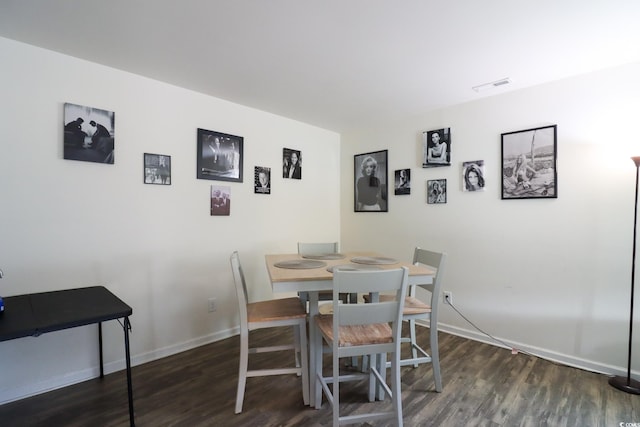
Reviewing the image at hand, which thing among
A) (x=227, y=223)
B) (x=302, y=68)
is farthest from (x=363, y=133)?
(x=227, y=223)

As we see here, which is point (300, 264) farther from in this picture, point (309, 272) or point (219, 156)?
point (219, 156)

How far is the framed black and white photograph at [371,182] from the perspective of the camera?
11.9 ft

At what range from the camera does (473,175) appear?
292 cm

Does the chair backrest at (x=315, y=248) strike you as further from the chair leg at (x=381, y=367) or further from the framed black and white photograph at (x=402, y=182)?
the framed black and white photograph at (x=402, y=182)

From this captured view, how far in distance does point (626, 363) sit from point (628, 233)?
94cm

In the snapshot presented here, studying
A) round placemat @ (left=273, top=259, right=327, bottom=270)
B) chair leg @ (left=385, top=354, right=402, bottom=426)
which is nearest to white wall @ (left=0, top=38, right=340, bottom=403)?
round placemat @ (left=273, top=259, right=327, bottom=270)

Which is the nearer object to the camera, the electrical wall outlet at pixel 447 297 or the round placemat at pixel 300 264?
the round placemat at pixel 300 264

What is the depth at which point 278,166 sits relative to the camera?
11.1 ft

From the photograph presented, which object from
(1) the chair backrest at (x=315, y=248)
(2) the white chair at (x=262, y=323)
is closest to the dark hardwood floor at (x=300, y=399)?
(2) the white chair at (x=262, y=323)

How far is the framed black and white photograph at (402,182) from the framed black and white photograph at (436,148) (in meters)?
0.22

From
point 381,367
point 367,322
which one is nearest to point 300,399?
point 381,367

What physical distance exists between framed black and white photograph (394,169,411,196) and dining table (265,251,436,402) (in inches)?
52.4

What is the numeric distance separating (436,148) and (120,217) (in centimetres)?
293

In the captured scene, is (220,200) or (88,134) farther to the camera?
(220,200)
